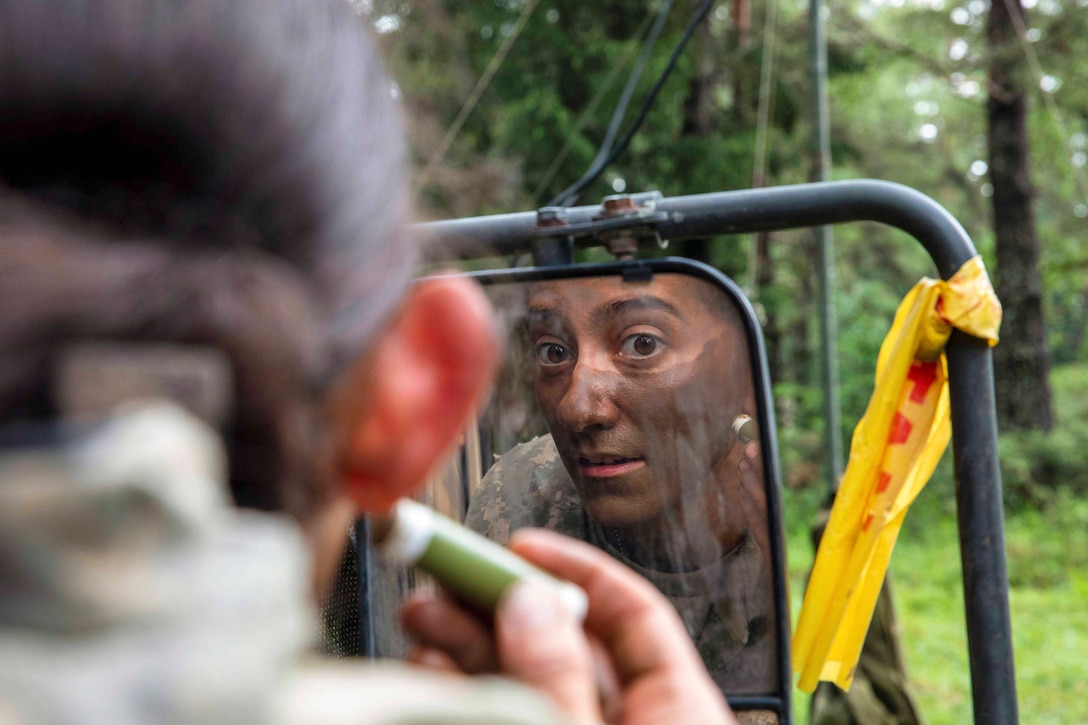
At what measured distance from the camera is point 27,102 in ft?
1.48

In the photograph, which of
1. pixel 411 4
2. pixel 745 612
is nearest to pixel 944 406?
pixel 745 612

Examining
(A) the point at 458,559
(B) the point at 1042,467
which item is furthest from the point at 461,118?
(B) the point at 1042,467

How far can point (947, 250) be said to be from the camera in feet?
5.14

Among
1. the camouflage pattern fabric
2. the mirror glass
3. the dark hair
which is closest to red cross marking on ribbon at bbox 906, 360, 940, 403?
the mirror glass

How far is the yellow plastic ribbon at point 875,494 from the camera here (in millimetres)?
1640

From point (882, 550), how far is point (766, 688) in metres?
0.35

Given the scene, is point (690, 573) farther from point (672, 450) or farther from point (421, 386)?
point (421, 386)

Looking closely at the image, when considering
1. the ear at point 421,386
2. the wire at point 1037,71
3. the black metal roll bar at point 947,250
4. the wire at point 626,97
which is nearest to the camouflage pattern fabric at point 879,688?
the wire at point 626,97

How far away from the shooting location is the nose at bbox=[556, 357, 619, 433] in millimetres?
1508

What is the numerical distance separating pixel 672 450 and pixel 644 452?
0.13 ft

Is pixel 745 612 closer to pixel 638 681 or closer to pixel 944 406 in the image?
pixel 944 406

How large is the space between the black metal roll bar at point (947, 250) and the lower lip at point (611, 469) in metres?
0.37

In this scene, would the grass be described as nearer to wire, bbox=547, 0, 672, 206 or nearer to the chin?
wire, bbox=547, 0, 672, 206

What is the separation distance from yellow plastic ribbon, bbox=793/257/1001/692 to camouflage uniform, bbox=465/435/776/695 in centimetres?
21
